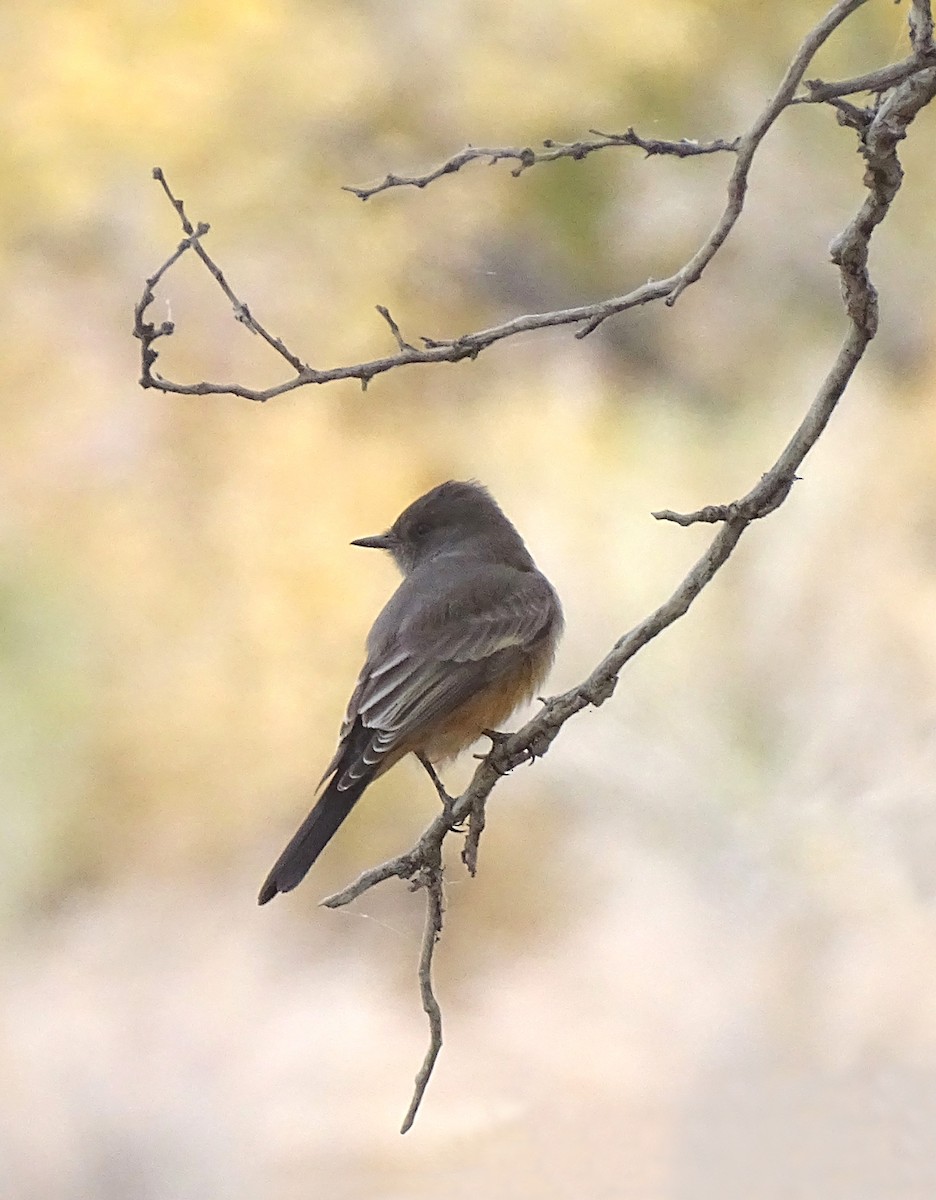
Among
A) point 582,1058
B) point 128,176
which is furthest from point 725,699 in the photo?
point 128,176

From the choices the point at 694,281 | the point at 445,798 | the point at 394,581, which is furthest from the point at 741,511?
the point at 394,581

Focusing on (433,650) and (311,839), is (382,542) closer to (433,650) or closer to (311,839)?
(433,650)

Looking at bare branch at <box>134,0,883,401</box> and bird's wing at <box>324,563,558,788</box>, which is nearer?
bare branch at <box>134,0,883,401</box>

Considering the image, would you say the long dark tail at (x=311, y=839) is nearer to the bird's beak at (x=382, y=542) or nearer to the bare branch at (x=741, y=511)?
the bare branch at (x=741, y=511)

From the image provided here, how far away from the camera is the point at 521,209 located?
2746 mm

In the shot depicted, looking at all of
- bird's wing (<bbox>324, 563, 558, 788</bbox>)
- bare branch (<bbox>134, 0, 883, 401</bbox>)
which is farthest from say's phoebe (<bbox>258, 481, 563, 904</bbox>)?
bare branch (<bbox>134, 0, 883, 401</bbox>)

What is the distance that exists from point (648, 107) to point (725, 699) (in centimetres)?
114

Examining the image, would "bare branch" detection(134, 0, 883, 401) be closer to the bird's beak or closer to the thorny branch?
the thorny branch

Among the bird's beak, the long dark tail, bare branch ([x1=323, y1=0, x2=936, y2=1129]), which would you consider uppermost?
the bird's beak

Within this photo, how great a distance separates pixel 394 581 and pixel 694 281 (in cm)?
135

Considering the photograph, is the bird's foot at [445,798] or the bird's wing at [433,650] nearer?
the bird's foot at [445,798]

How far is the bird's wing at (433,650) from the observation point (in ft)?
6.10

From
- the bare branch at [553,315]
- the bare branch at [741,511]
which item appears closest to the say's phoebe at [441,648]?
the bare branch at [741,511]

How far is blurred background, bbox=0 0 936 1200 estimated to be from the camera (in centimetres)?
247
